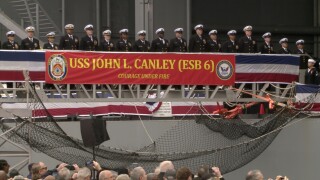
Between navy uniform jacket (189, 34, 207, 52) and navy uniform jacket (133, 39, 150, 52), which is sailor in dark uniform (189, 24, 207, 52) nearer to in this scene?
navy uniform jacket (189, 34, 207, 52)

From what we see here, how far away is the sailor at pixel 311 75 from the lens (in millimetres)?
24156

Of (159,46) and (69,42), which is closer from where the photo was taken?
(69,42)

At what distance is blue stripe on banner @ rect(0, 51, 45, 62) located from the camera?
20844mm

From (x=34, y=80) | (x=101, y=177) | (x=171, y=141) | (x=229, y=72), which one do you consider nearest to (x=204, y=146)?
(x=171, y=141)

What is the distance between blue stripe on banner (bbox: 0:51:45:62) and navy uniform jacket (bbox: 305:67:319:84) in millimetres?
6915

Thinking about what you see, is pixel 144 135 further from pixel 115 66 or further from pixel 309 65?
pixel 309 65

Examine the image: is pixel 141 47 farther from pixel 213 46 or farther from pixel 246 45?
pixel 246 45

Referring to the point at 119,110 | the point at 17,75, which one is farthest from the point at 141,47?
the point at 17,75

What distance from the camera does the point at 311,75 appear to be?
24297mm

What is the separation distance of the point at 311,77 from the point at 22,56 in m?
7.50

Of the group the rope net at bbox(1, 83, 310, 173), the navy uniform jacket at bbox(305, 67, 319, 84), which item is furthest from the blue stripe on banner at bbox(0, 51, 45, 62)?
the navy uniform jacket at bbox(305, 67, 319, 84)

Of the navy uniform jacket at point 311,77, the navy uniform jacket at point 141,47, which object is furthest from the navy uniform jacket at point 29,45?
the navy uniform jacket at point 311,77

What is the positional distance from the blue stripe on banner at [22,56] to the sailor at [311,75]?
693 cm

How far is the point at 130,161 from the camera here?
2088cm
